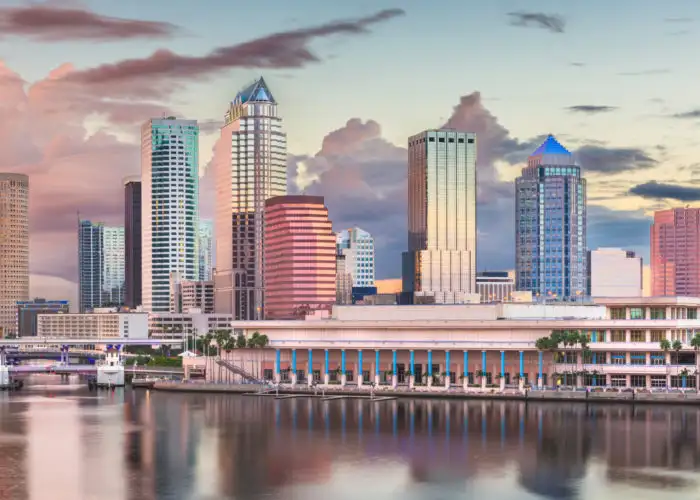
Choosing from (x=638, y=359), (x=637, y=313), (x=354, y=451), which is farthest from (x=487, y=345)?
(x=354, y=451)

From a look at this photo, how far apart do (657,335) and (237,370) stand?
60.7m

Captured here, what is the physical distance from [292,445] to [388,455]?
1057cm

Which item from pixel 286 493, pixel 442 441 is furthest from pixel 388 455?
pixel 286 493

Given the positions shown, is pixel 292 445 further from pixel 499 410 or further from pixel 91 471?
pixel 499 410

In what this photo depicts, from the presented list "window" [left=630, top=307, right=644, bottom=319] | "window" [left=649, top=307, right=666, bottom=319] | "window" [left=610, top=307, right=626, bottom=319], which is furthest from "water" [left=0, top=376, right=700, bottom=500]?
"window" [left=610, top=307, right=626, bottom=319]

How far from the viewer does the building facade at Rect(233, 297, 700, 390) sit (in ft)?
521

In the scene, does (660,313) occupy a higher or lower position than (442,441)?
higher

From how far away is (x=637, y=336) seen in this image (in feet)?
525

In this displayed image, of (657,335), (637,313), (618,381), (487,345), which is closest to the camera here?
(657,335)

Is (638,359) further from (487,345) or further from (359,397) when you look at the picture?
(359,397)

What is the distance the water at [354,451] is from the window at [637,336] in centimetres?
1572

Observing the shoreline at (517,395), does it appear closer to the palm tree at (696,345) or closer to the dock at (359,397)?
the dock at (359,397)

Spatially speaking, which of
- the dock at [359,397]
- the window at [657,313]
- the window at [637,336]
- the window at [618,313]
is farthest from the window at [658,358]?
the dock at [359,397]

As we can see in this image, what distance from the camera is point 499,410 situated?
143875 mm
